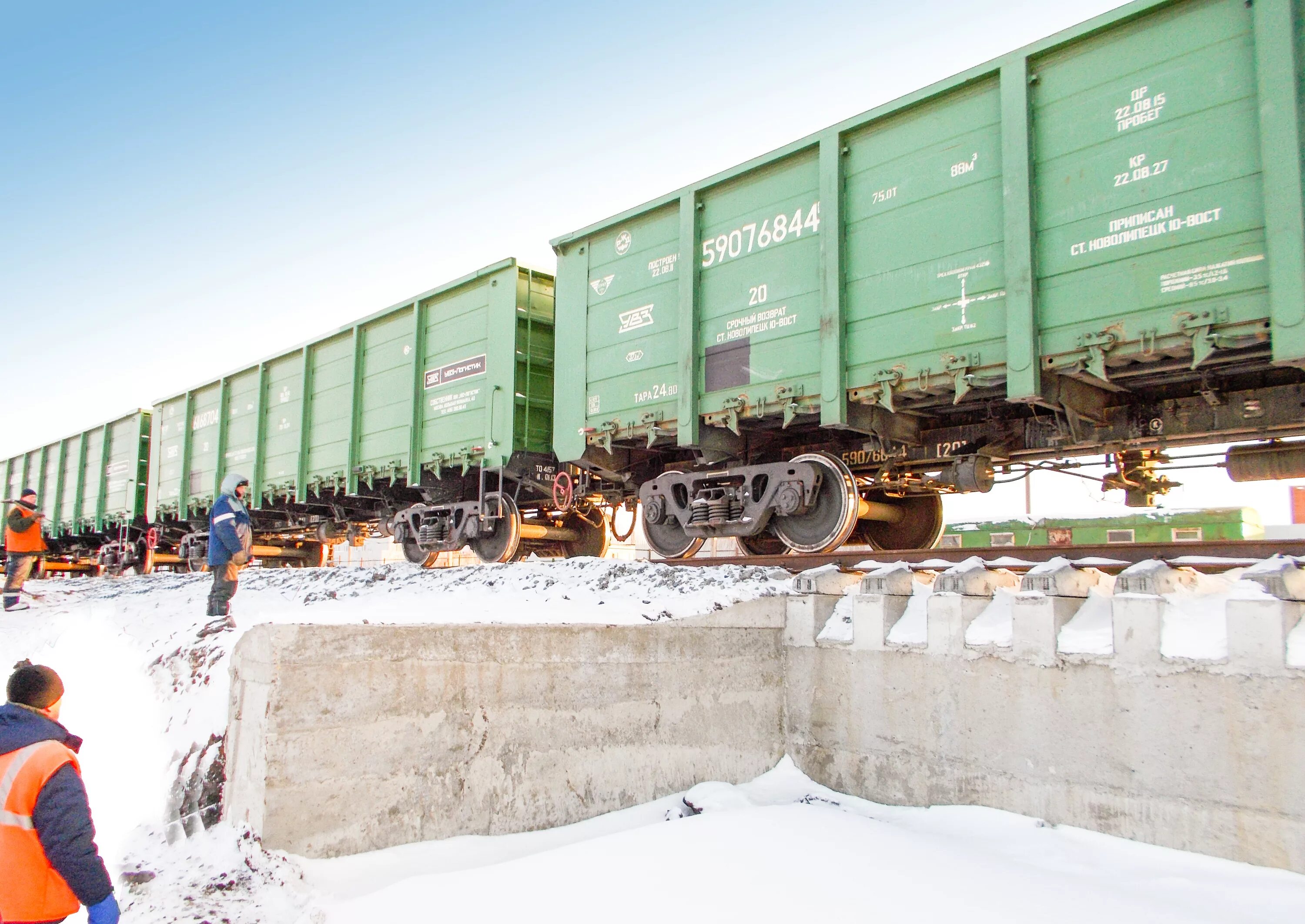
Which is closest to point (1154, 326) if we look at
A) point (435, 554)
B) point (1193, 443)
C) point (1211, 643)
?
point (1193, 443)

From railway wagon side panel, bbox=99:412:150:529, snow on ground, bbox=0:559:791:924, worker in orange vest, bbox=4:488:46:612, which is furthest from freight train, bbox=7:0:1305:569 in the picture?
railway wagon side panel, bbox=99:412:150:529

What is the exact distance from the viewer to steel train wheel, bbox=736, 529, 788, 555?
328 inches

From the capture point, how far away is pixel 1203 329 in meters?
4.66

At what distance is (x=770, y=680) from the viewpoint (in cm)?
550

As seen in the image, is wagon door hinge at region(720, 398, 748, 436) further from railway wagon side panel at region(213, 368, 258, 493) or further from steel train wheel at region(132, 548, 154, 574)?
steel train wheel at region(132, 548, 154, 574)

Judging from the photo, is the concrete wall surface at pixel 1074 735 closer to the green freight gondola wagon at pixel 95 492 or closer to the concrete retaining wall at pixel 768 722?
the concrete retaining wall at pixel 768 722

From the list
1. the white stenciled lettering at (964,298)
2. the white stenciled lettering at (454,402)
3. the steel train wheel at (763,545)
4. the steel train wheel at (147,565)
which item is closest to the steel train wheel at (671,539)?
the steel train wheel at (763,545)

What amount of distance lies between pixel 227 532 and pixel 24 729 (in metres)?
3.54

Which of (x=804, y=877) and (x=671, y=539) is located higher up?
(x=671, y=539)

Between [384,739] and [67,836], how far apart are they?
1.56 meters

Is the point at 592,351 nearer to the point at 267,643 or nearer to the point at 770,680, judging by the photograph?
the point at 770,680

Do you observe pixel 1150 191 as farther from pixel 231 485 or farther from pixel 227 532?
pixel 227 532

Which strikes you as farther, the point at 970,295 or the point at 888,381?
the point at 888,381

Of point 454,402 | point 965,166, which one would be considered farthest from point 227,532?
point 965,166
